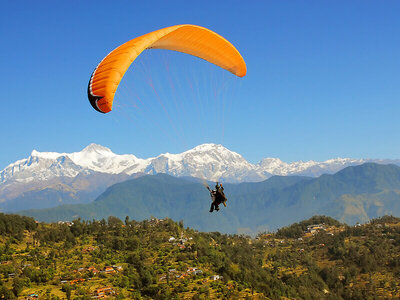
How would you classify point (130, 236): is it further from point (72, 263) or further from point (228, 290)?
point (228, 290)

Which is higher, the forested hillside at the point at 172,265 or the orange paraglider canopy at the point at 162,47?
the orange paraglider canopy at the point at 162,47

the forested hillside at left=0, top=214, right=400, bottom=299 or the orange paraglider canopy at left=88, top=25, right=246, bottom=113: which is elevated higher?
the orange paraglider canopy at left=88, top=25, right=246, bottom=113

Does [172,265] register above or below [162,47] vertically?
below

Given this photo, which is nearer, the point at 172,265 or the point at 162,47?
the point at 162,47

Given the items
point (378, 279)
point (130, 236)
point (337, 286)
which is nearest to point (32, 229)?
point (130, 236)

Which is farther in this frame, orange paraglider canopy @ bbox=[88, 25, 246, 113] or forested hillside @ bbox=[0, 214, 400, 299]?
forested hillside @ bbox=[0, 214, 400, 299]

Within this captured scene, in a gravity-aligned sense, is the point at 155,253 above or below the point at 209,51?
below

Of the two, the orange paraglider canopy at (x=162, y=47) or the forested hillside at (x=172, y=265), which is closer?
the orange paraglider canopy at (x=162, y=47)

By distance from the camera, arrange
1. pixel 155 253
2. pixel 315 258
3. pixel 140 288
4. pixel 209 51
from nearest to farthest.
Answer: pixel 209 51 → pixel 140 288 → pixel 155 253 → pixel 315 258
